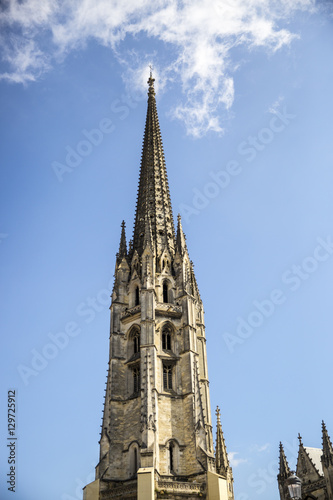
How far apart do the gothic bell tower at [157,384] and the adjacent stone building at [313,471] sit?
9352mm

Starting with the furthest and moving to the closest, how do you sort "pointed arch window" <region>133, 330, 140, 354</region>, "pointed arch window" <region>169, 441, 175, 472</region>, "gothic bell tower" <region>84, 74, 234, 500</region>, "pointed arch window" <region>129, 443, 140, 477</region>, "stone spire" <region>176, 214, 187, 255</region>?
"stone spire" <region>176, 214, 187, 255</region>, "pointed arch window" <region>133, 330, 140, 354</region>, "pointed arch window" <region>129, 443, 140, 477</region>, "pointed arch window" <region>169, 441, 175, 472</region>, "gothic bell tower" <region>84, 74, 234, 500</region>

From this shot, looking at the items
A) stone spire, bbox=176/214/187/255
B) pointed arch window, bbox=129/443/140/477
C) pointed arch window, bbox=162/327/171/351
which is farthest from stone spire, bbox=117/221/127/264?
pointed arch window, bbox=129/443/140/477

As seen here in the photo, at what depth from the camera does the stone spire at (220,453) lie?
45156 millimetres

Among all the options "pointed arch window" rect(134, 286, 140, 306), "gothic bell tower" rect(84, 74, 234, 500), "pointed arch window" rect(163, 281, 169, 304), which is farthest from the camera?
"pointed arch window" rect(134, 286, 140, 306)

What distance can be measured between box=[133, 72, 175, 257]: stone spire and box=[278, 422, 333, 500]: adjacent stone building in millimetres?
23468

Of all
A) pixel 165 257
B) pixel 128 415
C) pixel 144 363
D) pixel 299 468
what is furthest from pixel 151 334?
pixel 299 468

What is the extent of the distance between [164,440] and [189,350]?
7632 millimetres

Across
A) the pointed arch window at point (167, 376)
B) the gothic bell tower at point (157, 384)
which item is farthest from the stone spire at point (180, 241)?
the pointed arch window at point (167, 376)

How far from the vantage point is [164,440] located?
4159cm

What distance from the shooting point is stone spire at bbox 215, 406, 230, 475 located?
148ft

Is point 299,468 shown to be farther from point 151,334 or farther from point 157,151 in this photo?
point 157,151

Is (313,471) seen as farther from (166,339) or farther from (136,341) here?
(136,341)

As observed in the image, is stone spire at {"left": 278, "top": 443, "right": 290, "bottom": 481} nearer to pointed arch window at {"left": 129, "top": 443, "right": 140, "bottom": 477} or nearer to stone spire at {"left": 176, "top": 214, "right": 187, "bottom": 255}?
pointed arch window at {"left": 129, "top": 443, "right": 140, "bottom": 477}

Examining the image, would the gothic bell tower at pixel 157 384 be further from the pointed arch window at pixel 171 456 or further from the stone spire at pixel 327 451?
the stone spire at pixel 327 451
